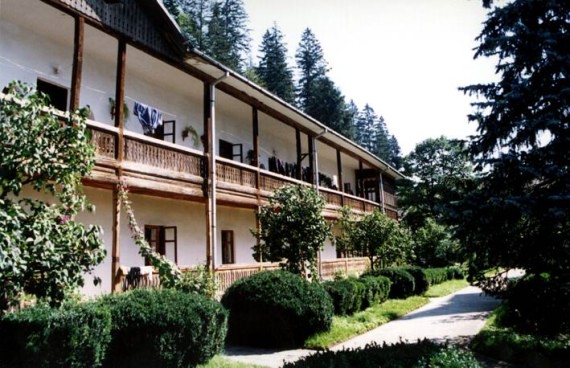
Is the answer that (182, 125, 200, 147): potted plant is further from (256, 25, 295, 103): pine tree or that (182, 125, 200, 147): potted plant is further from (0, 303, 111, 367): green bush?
(256, 25, 295, 103): pine tree

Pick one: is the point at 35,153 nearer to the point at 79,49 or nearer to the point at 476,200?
the point at 79,49

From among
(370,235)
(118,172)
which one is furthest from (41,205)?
(370,235)

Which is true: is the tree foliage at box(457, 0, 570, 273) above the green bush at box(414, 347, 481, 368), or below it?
above

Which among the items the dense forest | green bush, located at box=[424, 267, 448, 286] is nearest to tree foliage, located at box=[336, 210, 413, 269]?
green bush, located at box=[424, 267, 448, 286]

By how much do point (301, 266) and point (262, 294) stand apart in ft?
10.7

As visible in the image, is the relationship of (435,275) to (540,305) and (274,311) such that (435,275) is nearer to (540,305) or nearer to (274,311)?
(540,305)

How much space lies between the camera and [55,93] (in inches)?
522

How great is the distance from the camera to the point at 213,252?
14609mm

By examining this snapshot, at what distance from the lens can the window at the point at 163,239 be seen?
1567 centimetres

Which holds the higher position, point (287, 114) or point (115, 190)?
point (287, 114)

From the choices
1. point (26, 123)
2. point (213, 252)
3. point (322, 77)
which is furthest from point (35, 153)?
point (322, 77)

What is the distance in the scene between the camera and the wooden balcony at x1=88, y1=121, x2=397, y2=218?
11469 mm

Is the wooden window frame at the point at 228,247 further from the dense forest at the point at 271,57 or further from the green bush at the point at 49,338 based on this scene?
the dense forest at the point at 271,57

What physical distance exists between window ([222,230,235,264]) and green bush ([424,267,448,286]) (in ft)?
34.2
